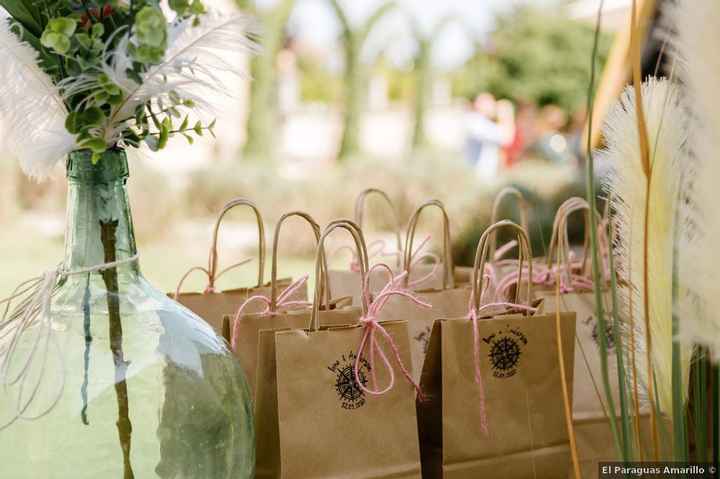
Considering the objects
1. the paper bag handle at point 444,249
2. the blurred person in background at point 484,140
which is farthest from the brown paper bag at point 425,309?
the blurred person in background at point 484,140

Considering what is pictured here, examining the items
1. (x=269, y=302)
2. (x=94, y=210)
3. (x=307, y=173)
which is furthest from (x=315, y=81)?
(x=94, y=210)

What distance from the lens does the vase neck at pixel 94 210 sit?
79cm

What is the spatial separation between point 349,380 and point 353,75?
31.9 ft

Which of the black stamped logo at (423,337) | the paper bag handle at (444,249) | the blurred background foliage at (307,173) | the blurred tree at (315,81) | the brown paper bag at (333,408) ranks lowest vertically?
the brown paper bag at (333,408)

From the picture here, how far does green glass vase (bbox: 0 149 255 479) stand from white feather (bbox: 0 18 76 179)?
29 mm

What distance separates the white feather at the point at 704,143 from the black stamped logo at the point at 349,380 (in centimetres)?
46

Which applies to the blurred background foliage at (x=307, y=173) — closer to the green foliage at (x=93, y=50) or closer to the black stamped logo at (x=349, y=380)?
the green foliage at (x=93, y=50)

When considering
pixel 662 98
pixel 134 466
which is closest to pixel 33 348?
pixel 134 466

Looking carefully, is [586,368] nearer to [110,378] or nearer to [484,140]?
[110,378]

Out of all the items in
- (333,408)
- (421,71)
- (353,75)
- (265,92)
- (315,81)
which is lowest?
(333,408)

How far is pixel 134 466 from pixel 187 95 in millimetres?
354

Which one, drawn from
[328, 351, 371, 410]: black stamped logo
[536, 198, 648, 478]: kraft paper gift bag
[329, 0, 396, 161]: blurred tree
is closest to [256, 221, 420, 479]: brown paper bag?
[328, 351, 371, 410]: black stamped logo

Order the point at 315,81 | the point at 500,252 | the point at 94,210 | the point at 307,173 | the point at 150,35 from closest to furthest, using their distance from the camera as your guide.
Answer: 1. the point at 150,35
2. the point at 94,210
3. the point at 500,252
4. the point at 307,173
5. the point at 315,81

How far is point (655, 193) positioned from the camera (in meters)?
0.60
